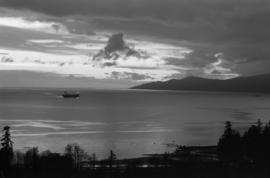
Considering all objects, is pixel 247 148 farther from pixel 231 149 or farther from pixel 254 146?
pixel 231 149

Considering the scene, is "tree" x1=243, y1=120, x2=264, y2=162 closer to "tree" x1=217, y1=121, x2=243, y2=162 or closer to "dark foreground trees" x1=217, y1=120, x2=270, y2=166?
"dark foreground trees" x1=217, y1=120, x2=270, y2=166

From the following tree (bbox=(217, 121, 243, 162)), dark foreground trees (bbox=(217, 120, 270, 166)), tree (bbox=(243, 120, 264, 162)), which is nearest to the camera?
tree (bbox=(243, 120, 264, 162))

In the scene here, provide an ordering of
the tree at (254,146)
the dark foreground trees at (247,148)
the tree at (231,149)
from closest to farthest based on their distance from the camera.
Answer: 1. the tree at (254,146)
2. the dark foreground trees at (247,148)
3. the tree at (231,149)

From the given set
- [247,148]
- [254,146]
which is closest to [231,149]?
[247,148]

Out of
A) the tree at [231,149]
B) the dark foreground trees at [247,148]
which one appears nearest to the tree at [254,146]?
the dark foreground trees at [247,148]

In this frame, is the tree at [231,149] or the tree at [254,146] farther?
the tree at [231,149]

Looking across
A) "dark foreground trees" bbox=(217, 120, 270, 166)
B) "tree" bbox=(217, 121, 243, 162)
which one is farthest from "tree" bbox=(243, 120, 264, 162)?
"tree" bbox=(217, 121, 243, 162)

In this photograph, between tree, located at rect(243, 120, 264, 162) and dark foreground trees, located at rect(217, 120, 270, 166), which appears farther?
dark foreground trees, located at rect(217, 120, 270, 166)

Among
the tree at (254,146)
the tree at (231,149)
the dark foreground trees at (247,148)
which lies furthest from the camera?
the tree at (231,149)

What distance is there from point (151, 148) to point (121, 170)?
2542cm

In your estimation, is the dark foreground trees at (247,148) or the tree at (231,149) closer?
the dark foreground trees at (247,148)

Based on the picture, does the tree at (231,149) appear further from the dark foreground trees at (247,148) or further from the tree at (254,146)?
the tree at (254,146)

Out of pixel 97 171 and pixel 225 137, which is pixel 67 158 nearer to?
pixel 97 171

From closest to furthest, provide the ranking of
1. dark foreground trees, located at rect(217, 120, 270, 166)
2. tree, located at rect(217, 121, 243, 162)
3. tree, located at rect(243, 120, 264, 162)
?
tree, located at rect(243, 120, 264, 162), dark foreground trees, located at rect(217, 120, 270, 166), tree, located at rect(217, 121, 243, 162)
